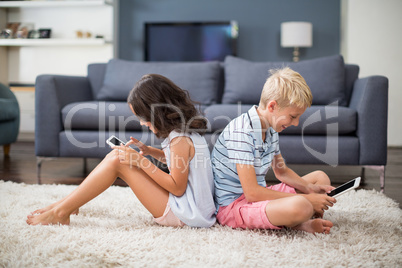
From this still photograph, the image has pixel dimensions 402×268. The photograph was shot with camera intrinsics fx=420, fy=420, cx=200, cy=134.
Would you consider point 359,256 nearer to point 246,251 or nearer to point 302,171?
point 246,251

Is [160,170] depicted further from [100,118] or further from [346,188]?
[100,118]

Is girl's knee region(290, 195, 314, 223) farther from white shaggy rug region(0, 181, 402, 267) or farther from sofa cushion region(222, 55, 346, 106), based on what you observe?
sofa cushion region(222, 55, 346, 106)

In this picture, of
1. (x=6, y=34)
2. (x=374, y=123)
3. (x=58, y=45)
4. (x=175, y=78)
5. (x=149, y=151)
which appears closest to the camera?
(x=149, y=151)

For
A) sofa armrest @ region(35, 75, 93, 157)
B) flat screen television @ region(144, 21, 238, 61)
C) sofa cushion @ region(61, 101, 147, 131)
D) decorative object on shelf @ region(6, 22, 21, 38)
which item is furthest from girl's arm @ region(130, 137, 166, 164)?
decorative object on shelf @ region(6, 22, 21, 38)

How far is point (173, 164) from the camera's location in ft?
4.57

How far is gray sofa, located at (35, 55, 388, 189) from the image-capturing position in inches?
94.2

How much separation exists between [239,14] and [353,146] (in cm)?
329

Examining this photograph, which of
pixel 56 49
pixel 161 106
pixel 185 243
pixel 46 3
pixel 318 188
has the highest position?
pixel 46 3

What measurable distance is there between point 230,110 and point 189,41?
9.59 ft

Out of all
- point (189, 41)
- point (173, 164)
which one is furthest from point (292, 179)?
point (189, 41)

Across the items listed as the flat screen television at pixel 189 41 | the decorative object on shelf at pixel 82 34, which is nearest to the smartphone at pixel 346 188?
the flat screen television at pixel 189 41

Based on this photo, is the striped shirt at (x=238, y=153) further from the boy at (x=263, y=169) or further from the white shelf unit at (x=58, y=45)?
the white shelf unit at (x=58, y=45)

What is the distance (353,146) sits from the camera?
2396 millimetres

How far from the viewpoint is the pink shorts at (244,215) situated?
1.38 metres
